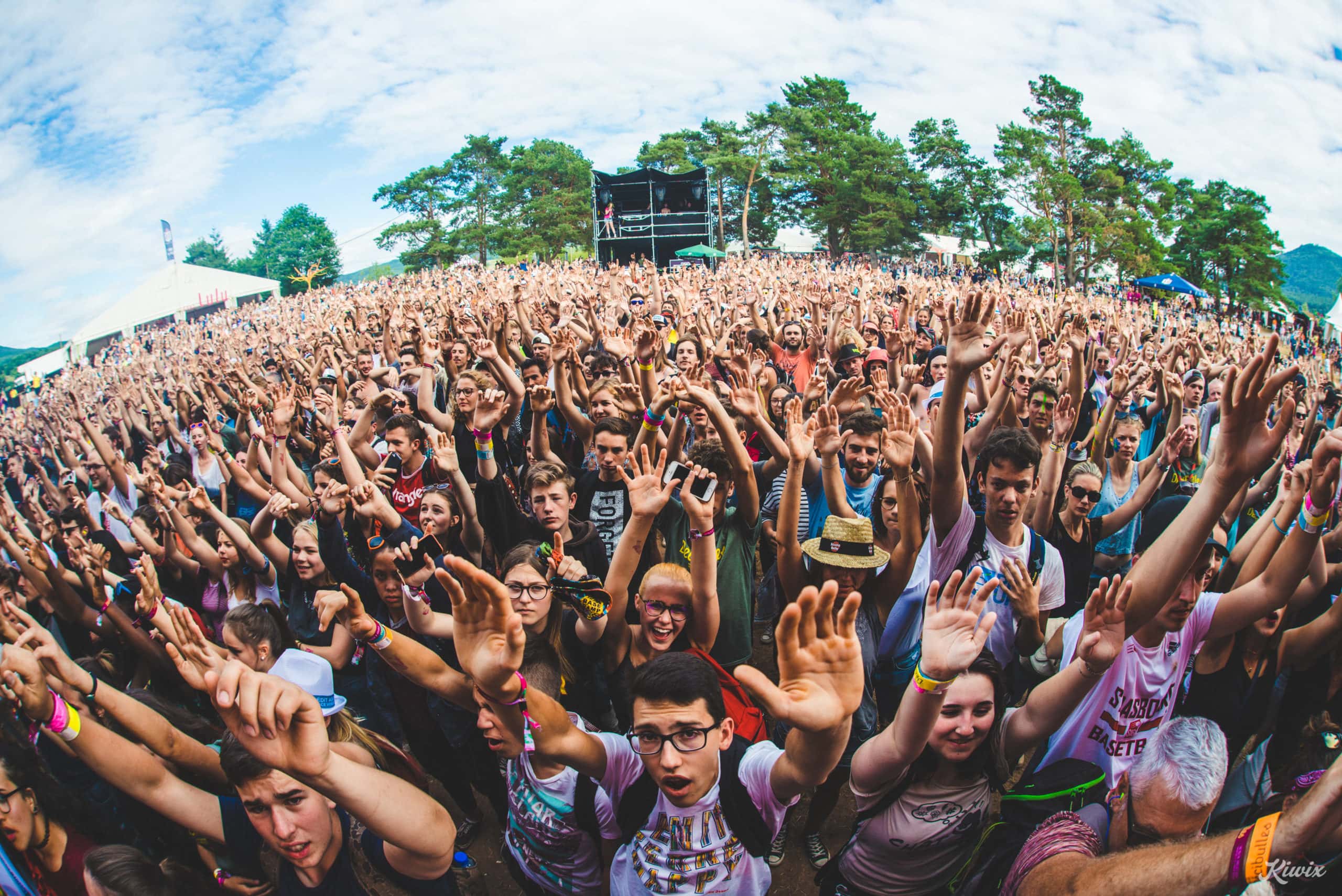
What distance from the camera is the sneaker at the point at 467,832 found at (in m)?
3.12

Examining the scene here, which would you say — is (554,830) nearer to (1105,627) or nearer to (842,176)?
(1105,627)

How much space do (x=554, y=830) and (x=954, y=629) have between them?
4.26 feet

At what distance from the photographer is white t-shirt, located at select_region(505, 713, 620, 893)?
2.01 meters

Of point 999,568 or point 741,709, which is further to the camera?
point 999,568

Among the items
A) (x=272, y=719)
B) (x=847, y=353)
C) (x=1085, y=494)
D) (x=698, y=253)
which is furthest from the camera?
A: (x=698, y=253)

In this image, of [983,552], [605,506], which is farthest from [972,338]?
[605,506]

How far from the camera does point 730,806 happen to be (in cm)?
178

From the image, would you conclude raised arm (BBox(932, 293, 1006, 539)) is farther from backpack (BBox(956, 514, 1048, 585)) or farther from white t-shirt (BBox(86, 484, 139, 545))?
white t-shirt (BBox(86, 484, 139, 545))

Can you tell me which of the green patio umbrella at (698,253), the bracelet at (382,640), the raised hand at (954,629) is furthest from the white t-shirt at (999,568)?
the green patio umbrella at (698,253)

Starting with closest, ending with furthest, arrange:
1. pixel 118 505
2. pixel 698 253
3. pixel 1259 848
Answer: pixel 1259 848 → pixel 118 505 → pixel 698 253

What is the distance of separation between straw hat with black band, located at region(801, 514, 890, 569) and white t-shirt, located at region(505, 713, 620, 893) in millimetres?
1032

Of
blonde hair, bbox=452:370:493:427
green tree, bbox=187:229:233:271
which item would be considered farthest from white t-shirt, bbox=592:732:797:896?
green tree, bbox=187:229:233:271

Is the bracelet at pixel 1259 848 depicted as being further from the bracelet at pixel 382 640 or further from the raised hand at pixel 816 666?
the bracelet at pixel 382 640

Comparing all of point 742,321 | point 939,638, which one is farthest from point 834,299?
point 939,638
